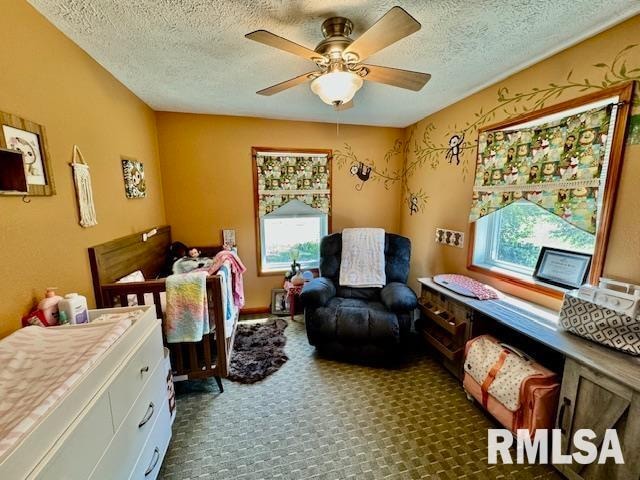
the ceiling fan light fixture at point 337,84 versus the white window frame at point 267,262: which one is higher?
the ceiling fan light fixture at point 337,84

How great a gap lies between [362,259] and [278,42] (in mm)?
2057

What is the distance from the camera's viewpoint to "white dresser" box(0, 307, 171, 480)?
2.12ft

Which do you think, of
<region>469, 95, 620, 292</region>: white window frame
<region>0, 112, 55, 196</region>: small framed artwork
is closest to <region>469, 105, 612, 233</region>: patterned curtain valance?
<region>469, 95, 620, 292</region>: white window frame

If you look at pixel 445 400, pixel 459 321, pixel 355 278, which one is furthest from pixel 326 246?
pixel 445 400

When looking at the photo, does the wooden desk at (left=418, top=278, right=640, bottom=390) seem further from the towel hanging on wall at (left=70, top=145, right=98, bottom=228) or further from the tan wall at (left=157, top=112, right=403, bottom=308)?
the towel hanging on wall at (left=70, top=145, right=98, bottom=228)

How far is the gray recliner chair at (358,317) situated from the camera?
85.3 inches

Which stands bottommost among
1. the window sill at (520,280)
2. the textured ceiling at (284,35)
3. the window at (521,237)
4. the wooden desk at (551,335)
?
the wooden desk at (551,335)

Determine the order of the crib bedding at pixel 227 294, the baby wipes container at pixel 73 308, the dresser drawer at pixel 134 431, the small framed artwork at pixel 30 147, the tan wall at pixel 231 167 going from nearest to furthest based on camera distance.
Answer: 1. the dresser drawer at pixel 134 431
2. the small framed artwork at pixel 30 147
3. the baby wipes container at pixel 73 308
4. the crib bedding at pixel 227 294
5. the tan wall at pixel 231 167

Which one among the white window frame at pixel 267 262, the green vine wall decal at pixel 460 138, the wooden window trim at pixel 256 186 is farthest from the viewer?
the white window frame at pixel 267 262

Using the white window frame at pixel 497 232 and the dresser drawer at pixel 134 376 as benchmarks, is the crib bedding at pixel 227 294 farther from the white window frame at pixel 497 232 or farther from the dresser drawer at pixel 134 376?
the white window frame at pixel 497 232

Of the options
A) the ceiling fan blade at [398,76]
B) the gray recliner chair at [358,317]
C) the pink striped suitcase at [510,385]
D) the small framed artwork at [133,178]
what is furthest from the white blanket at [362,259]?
the small framed artwork at [133,178]

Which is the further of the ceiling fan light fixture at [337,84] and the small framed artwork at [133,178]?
the small framed artwork at [133,178]

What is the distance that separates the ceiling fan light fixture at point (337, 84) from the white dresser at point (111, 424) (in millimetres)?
1449

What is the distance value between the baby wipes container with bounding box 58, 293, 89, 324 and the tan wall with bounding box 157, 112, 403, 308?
70.8 inches
